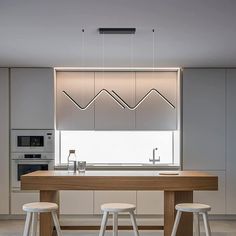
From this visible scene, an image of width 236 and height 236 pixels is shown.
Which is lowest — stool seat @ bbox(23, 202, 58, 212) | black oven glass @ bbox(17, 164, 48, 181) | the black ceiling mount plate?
stool seat @ bbox(23, 202, 58, 212)

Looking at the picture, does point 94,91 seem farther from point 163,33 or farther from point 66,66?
point 163,33

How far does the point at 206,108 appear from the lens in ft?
22.1

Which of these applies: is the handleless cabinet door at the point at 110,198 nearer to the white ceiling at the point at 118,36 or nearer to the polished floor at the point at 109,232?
the polished floor at the point at 109,232

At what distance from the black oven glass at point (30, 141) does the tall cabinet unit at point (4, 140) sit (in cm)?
19

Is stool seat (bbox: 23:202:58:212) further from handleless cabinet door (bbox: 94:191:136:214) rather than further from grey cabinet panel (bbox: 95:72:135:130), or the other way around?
grey cabinet panel (bbox: 95:72:135:130)

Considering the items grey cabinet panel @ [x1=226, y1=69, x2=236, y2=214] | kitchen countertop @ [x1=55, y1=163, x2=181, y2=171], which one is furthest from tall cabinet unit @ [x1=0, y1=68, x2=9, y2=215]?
grey cabinet panel @ [x1=226, y1=69, x2=236, y2=214]

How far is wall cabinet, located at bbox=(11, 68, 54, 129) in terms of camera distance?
6.71 m

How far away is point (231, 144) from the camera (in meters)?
6.71

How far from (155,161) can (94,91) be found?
1.46m

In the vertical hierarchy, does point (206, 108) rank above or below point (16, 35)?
below

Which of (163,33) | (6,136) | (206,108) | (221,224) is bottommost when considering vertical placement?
(221,224)

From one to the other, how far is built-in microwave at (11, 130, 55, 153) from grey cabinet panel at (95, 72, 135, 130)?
76 centimetres

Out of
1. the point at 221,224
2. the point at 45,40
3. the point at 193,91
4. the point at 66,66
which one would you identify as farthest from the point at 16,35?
the point at 221,224

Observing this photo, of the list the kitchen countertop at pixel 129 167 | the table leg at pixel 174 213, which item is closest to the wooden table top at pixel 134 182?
the table leg at pixel 174 213
